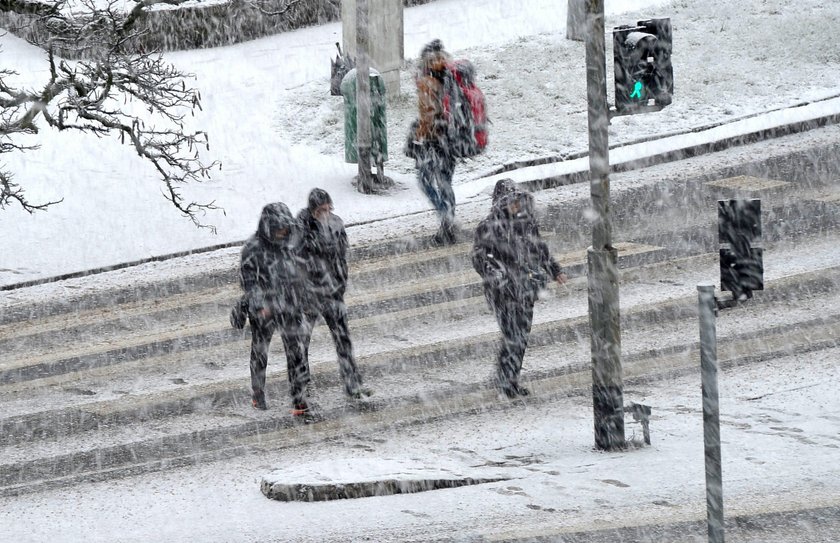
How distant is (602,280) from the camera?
8.69 meters

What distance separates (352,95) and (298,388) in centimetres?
686

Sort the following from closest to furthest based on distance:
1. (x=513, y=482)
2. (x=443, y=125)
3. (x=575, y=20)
→ (x=513, y=482), (x=443, y=125), (x=575, y=20)

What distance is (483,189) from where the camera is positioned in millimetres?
16031

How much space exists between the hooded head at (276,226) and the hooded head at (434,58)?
4.21 m

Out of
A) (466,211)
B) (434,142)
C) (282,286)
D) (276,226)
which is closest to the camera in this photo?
(276,226)

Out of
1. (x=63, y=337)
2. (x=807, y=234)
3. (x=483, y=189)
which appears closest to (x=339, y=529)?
(x=63, y=337)

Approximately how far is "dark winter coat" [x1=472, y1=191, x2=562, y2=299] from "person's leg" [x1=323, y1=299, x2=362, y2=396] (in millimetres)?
1121

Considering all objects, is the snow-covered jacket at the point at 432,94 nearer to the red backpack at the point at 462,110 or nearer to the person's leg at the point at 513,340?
the red backpack at the point at 462,110

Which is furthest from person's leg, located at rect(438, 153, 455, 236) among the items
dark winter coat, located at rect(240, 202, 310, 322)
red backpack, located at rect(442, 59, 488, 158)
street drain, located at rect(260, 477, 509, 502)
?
street drain, located at rect(260, 477, 509, 502)

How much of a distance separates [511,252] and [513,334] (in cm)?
64

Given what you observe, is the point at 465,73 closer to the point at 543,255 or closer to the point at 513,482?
the point at 543,255

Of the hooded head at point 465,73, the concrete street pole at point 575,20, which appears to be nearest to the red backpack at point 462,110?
the hooded head at point 465,73

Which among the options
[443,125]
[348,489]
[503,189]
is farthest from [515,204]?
[443,125]

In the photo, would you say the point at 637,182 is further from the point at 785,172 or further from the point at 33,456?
the point at 33,456
